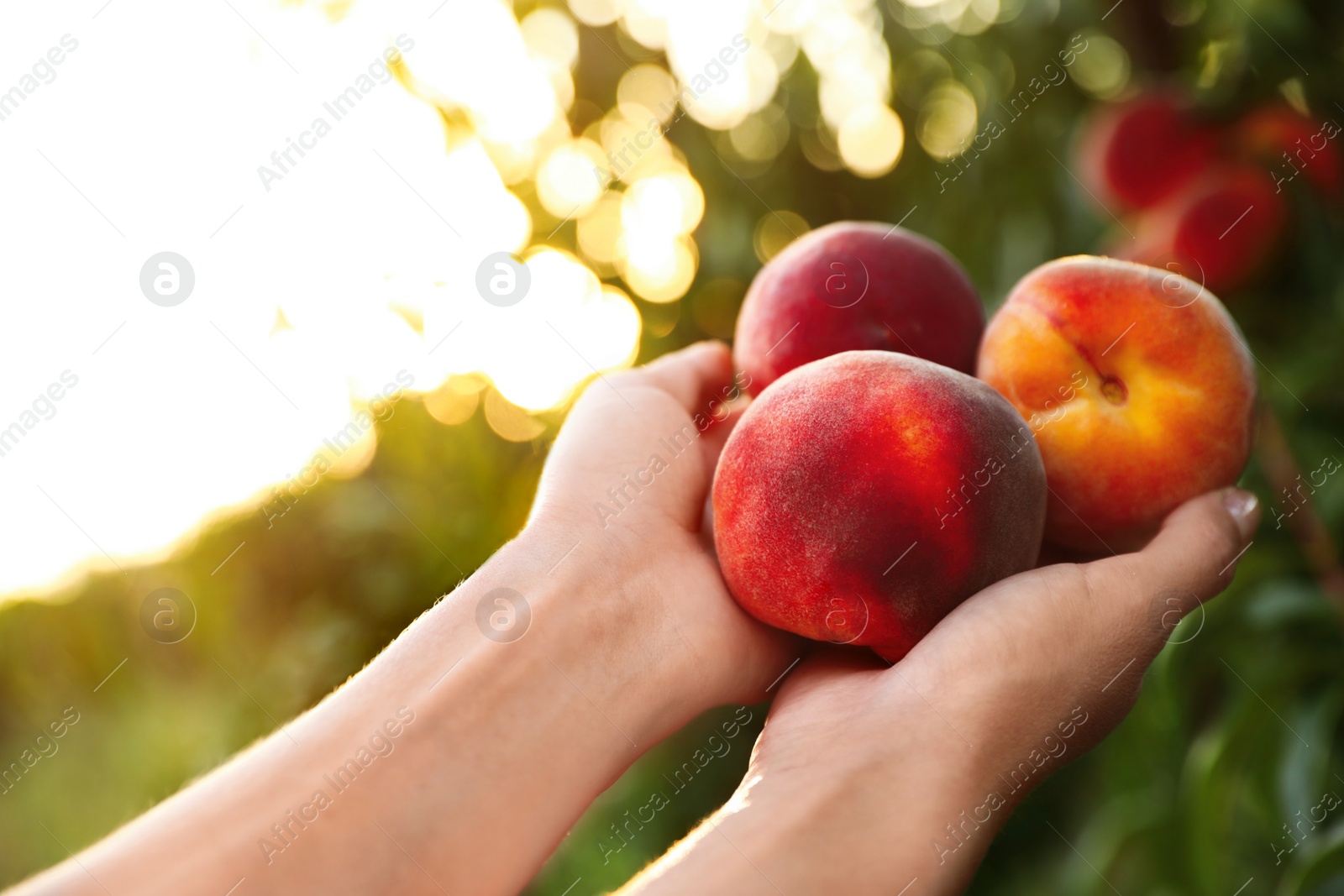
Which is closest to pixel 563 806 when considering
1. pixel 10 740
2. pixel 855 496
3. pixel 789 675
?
pixel 789 675

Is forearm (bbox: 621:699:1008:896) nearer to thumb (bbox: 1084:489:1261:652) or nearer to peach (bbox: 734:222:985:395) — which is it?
thumb (bbox: 1084:489:1261:652)

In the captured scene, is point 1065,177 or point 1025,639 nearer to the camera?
point 1025,639

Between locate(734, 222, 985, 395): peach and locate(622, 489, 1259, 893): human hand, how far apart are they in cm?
31

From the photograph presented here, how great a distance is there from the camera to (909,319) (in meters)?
0.91

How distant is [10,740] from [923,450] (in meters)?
3.89

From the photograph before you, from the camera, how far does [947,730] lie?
63cm

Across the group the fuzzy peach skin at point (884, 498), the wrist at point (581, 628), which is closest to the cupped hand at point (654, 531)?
the wrist at point (581, 628)

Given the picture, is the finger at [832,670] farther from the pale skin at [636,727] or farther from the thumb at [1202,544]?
the thumb at [1202,544]

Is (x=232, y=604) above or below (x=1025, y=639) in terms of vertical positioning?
above

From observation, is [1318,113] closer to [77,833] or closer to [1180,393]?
[1180,393]

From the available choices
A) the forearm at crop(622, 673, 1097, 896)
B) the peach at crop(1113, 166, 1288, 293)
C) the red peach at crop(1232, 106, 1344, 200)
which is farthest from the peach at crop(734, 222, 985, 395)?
the red peach at crop(1232, 106, 1344, 200)

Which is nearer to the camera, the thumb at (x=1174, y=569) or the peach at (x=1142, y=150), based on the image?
the thumb at (x=1174, y=569)

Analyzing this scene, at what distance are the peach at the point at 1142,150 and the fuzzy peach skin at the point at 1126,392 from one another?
0.61 meters

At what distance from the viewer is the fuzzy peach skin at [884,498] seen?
69 centimetres
